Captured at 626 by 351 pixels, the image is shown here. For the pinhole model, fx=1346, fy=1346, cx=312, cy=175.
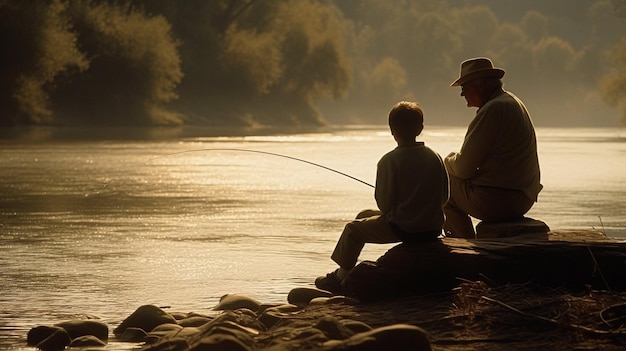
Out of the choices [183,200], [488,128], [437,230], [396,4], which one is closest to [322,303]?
[437,230]

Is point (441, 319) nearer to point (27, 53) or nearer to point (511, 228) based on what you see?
point (511, 228)

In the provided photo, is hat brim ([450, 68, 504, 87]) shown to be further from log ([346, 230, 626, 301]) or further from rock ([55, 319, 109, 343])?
rock ([55, 319, 109, 343])

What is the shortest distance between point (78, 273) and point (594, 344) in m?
4.16

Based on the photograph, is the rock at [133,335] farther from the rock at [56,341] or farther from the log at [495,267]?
the log at [495,267]

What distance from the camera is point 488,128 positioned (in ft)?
24.8

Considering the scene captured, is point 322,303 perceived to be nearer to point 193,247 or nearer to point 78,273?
point 78,273

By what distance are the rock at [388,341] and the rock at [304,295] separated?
81.7 inches

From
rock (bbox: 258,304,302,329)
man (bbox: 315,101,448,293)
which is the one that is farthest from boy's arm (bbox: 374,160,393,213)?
rock (bbox: 258,304,302,329)

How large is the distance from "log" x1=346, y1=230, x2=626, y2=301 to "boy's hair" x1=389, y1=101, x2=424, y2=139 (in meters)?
0.58

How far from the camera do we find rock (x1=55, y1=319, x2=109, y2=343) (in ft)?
20.9

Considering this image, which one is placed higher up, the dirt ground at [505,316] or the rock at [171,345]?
the dirt ground at [505,316]

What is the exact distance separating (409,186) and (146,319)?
148 centimetres

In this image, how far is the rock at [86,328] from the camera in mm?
6383

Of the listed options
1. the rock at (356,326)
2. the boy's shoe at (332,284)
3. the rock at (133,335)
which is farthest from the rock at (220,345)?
the boy's shoe at (332,284)
